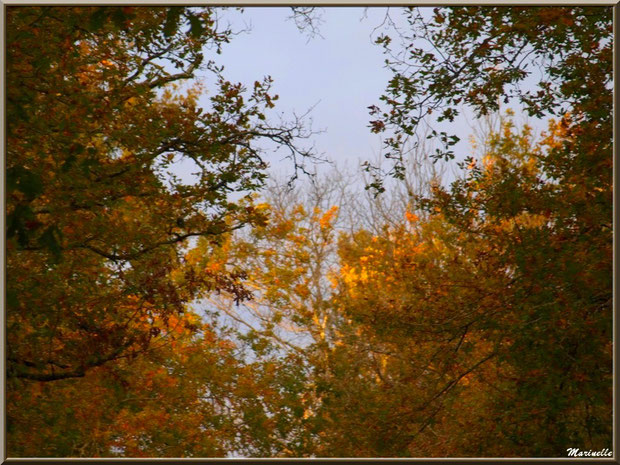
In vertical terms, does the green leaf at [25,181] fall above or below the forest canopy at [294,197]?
below

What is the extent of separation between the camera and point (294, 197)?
7.61 m

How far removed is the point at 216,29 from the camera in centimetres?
580

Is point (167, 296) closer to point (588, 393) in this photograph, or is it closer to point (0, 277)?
point (0, 277)

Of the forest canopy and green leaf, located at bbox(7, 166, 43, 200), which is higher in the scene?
the forest canopy

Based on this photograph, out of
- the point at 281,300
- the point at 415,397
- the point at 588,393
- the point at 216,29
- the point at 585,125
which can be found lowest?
the point at 588,393

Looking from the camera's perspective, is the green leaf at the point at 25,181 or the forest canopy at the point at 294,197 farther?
the forest canopy at the point at 294,197

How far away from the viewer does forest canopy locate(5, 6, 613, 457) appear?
4855 millimetres

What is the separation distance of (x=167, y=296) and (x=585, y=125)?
11.1 ft

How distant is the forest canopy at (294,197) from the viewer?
4.86 m

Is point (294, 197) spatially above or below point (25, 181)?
above

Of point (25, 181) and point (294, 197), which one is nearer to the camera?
point (25, 181)

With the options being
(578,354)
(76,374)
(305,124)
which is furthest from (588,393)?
(76,374)

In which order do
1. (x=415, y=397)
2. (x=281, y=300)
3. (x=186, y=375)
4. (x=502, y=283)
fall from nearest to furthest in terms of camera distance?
(x=502, y=283), (x=415, y=397), (x=186, y=375), (x=281, y=300)

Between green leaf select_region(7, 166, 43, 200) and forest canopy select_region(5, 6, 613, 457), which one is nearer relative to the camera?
green leaf select_region(7, 166, 43, 200)
